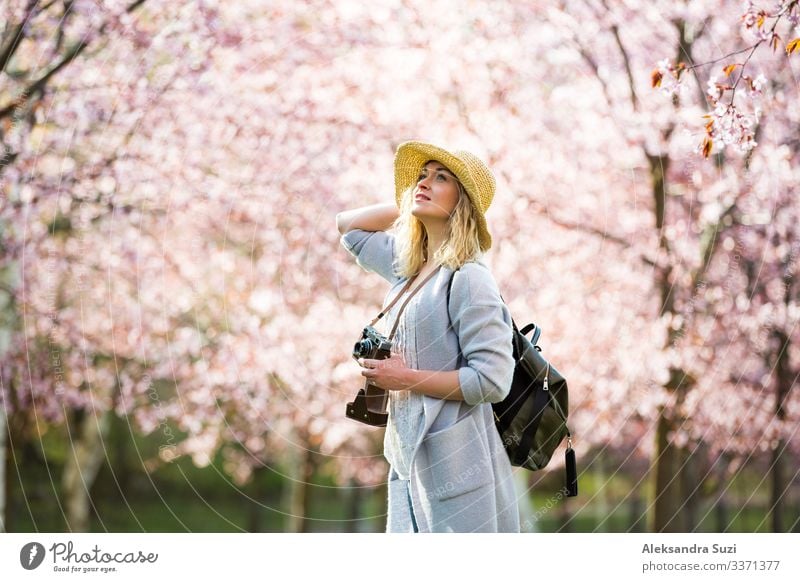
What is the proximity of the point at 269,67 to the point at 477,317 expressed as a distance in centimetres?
653

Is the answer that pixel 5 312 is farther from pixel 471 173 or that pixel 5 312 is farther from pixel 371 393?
pixel 471 173

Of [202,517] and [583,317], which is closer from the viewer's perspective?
[583,317]

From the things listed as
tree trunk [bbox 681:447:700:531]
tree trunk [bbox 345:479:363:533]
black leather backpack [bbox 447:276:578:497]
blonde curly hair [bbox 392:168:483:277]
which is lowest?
tree trunk [bbox 345:479:363:533]

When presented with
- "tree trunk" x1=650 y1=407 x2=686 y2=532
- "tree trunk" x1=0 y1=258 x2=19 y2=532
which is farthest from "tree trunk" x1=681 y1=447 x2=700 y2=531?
"tree trunk" x1=0 y1=258 x2=19 y2=532

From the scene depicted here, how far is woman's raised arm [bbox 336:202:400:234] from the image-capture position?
4.29 meters

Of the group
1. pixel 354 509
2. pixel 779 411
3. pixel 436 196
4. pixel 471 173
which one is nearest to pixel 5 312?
pixel 436 196

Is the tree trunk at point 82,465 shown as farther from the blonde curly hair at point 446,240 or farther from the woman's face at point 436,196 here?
the woman's face at point 436,196

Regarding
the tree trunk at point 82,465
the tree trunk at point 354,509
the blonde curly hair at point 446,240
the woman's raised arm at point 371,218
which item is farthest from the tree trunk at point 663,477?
the tree trunk at point 354,509

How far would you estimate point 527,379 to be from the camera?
3812 mm

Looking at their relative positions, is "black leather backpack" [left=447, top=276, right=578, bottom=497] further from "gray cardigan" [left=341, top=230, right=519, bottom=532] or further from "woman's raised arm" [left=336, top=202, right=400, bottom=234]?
"woman's raised arm" [left=336, top=202, right=400, bottom=234]

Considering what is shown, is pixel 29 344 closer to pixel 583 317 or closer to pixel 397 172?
pixel 583 317
